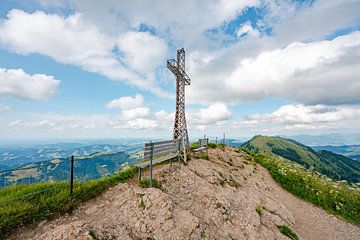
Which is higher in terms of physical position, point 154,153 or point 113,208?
point 154,153

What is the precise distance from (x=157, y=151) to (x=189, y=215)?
4.20 m

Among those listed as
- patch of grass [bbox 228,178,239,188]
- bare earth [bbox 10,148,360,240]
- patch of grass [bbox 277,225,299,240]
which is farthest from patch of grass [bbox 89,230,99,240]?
patch of grass [bbox 228,178,239,188]

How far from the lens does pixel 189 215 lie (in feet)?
27.4

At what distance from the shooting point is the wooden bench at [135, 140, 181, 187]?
1081cm

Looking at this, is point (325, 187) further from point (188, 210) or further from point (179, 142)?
point (188, 210)

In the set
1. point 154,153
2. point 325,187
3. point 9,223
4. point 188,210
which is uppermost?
point 154,153

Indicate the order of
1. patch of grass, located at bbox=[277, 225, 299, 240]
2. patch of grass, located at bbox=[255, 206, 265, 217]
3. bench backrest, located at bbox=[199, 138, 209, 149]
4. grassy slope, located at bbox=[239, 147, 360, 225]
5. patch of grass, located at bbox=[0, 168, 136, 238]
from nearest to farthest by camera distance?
1. patch of grass, located at bbox=[0, 168, 136, 238]
2. patch of grass, located at bbox=[277, 225, 299, 240]
3. patch of grass, located at bbox=[255, 206, 265, 217]
4. grassy slope, located at bbox=[239, 147, 360, 225]
5. bench backrest, located at bbox=[199, 138, 209, 149]

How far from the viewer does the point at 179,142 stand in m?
14.7

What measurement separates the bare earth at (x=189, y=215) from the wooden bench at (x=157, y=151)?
0.63 m

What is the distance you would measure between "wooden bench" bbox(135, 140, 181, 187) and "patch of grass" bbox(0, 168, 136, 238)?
1.94m

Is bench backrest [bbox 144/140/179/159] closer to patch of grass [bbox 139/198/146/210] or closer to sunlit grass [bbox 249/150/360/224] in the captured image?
patch of grass [bbox 139/198/146/210]

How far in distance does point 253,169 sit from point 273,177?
202cm

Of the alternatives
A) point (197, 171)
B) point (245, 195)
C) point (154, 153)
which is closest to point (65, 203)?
point (154, 153)

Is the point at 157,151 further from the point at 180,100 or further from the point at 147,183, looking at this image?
the point at 180,100
